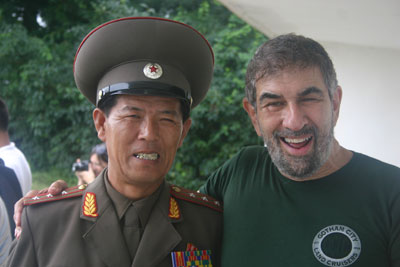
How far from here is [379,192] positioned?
1537mm

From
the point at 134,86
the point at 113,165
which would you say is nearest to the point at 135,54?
the point at 134,86

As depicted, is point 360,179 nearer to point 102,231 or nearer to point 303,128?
point 303,128

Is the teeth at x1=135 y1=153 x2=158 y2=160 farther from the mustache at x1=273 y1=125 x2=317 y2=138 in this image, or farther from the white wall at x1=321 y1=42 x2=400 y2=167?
the white wall at x1=321 y1=42 x2=400 y2=167

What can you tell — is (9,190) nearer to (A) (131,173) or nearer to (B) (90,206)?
(B) (90,206)

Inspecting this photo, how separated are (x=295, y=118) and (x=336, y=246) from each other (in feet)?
1.80

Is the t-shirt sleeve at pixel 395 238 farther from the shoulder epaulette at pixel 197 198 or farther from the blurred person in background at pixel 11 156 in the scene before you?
the blurred person in background at pixel 11 156

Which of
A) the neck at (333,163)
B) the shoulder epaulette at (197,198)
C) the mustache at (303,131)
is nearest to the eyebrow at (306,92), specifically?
the mustache at (303,131)

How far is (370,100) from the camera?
348cm

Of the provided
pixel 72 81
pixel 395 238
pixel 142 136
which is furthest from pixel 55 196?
pixel 72 81

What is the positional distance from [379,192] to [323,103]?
0.44 metres

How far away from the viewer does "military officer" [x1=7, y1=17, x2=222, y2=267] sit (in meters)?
1.59

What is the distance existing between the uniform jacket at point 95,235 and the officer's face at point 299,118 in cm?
54

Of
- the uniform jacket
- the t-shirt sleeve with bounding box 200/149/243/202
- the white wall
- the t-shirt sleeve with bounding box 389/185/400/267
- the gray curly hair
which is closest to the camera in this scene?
the t-shirt sleeve with bounding box 389/185/400/267

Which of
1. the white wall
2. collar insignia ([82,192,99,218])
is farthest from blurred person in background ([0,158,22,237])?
the white wall
